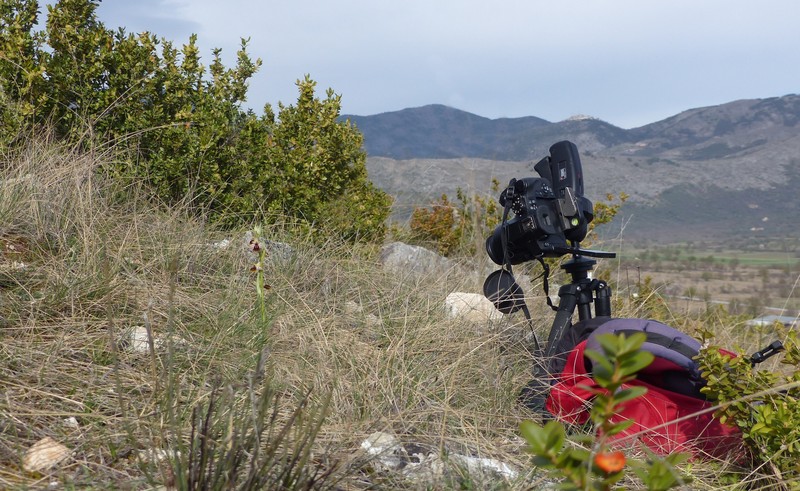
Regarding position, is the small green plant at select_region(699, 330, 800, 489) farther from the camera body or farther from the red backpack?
the camera body

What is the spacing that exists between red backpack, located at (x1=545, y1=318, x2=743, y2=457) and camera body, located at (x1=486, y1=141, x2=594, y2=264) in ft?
1.48

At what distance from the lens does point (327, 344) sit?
10.1ft

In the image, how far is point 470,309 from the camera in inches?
149

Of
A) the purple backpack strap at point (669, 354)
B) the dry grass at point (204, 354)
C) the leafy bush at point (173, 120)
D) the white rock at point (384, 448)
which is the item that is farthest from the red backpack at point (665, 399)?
the leafy bush at point (173, 120)

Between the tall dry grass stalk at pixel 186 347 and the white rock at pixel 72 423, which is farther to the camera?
the white rock at pixel 72 423

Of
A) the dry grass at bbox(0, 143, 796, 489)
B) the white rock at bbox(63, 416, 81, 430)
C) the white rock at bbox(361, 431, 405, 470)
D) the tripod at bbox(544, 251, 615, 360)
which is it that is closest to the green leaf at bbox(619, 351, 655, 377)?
the dry grass at bbox(0, 143, 796, 489)

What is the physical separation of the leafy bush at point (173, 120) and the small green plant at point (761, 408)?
307 centimetres

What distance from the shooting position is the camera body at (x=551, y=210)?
9.84 feet

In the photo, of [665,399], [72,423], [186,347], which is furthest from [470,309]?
[72,423]

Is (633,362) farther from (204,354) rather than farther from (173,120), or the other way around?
(173,120)

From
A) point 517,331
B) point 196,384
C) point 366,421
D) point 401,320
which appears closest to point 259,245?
point 196,384

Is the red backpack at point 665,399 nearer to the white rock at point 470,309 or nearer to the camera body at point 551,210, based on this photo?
the camera body at point 551,210

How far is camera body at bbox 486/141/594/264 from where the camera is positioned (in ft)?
9.84

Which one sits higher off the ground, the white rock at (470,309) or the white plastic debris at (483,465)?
the white rock at (470,309)
